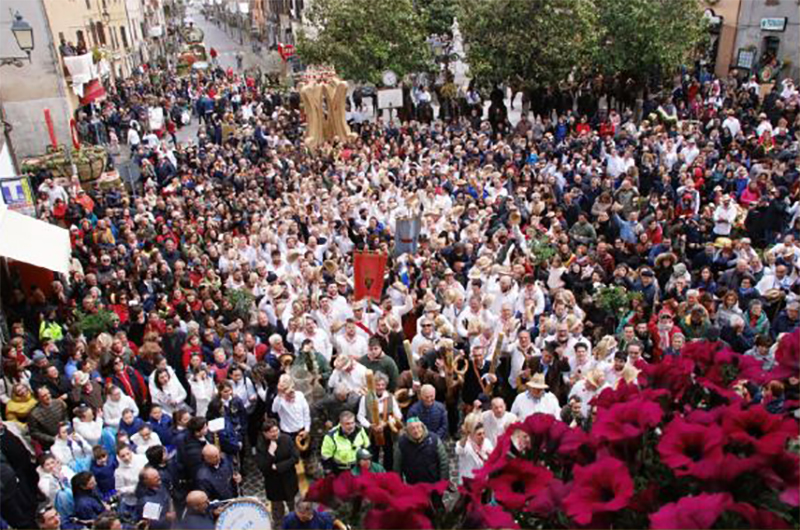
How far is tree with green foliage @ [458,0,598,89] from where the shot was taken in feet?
73.0

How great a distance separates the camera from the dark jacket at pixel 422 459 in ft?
21.5

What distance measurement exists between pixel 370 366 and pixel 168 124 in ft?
77.4

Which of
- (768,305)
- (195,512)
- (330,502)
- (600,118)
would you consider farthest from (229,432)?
(600,118)

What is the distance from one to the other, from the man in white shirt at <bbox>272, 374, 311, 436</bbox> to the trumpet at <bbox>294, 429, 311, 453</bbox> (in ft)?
0.19

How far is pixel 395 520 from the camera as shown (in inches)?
82.9

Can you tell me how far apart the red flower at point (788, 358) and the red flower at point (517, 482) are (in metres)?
0.88

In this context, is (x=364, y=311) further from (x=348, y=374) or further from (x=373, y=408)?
(x=373, y=408)

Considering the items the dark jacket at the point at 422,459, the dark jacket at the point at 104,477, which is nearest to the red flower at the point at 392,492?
the dark jacket at the point at 422,459

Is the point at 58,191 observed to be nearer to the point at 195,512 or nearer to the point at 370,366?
the point at 370,366

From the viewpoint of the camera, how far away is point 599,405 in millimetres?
2645

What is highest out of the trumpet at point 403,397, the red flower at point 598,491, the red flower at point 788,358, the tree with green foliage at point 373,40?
the red flower at point 788,358

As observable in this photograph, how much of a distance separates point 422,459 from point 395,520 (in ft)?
15.1

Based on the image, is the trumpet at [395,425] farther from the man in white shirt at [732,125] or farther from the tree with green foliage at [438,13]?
the tree with green foliage at [438,13]

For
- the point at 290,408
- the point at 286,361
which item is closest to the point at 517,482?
the point at 290,408
